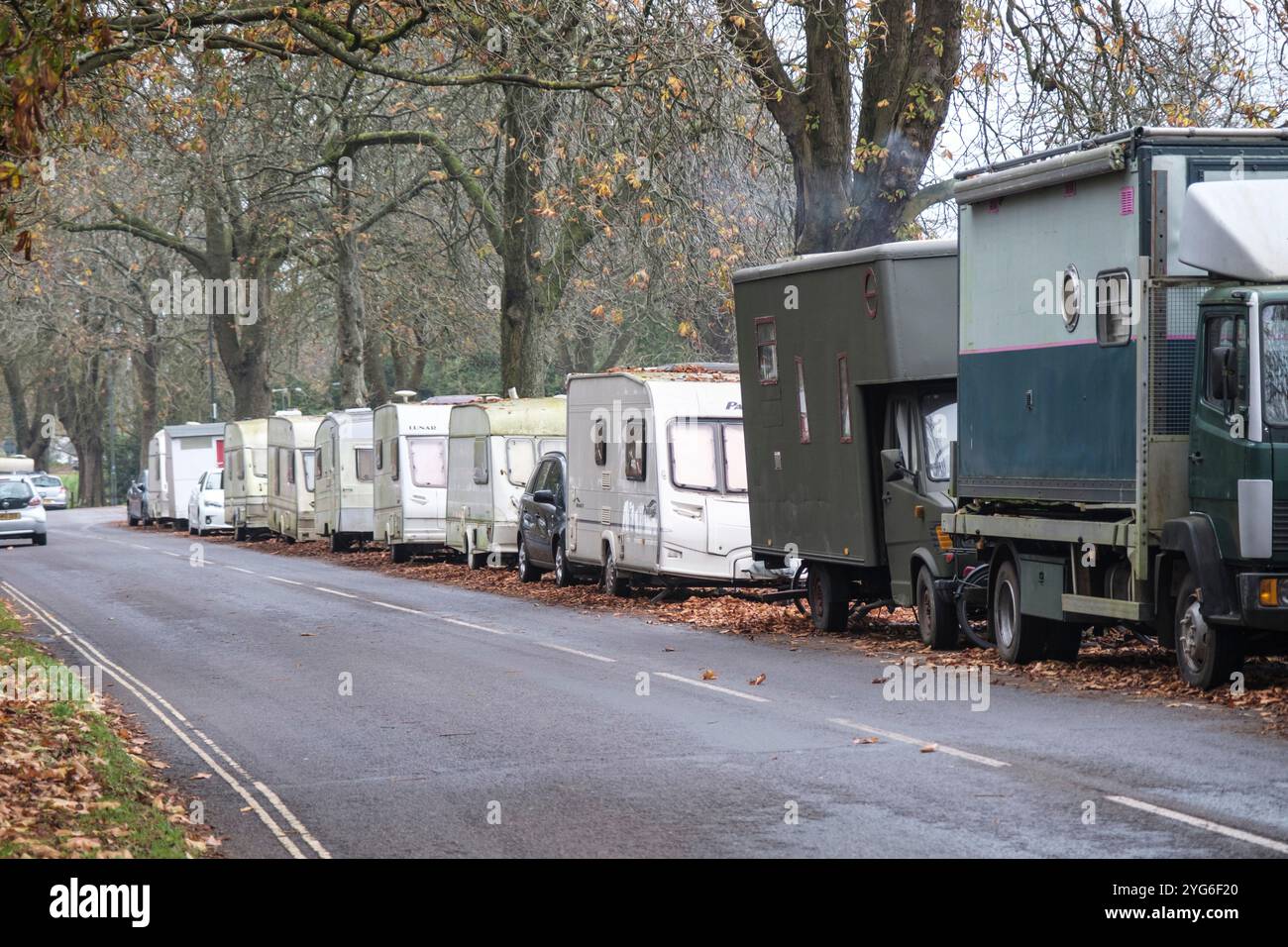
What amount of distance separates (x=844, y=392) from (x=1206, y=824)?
9769 mm

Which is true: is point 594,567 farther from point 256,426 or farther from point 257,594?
point 256,426

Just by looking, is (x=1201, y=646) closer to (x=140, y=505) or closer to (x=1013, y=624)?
(x=1013, y=624)

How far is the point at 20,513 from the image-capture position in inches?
1700

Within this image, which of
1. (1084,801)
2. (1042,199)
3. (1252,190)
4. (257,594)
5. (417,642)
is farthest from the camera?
(257,594)

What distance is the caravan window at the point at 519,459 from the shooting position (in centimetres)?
2944

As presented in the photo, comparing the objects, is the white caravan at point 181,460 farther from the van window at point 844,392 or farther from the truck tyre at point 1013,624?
the truck tyre at point 1013,624

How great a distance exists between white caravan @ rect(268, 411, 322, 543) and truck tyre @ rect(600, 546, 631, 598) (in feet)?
58.5

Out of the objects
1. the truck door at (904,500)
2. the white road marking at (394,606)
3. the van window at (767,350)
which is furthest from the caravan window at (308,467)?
the truck door at (904,500)

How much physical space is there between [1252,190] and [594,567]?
14.9 m

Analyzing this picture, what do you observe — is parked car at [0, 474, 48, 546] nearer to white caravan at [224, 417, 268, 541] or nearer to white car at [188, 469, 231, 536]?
white caravan at [224, 417, 268, 541]

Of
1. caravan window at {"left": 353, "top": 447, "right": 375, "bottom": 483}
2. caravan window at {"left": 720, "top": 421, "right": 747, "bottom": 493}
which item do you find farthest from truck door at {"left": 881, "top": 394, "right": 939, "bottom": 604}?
caravan window at {"left": 353, "top": 447, "right": 375, "bottom": 483}

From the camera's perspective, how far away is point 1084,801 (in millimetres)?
8648

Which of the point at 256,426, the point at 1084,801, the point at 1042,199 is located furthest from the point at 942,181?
the point at 256,426

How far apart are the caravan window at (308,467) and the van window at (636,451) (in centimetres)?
1975
